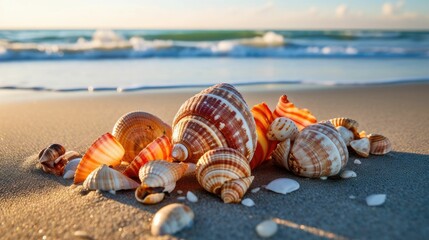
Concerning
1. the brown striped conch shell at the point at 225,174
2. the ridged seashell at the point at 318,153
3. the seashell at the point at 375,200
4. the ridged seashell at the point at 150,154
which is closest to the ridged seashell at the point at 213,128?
the ridged seashell at the point at 150,154

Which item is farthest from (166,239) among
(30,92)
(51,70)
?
(51,70)

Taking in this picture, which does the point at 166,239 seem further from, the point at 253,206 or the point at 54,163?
the point at 54,163

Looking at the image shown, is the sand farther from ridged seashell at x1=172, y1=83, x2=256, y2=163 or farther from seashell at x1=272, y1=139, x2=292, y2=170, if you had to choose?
ridged seashell at x1=172, y1=83, x2=256, y2=163

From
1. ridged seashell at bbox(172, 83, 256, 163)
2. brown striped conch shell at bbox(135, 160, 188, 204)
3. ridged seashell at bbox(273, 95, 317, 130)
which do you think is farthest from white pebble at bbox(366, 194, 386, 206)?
brown striped conch shell at bbox(135, 160, 188, 204)

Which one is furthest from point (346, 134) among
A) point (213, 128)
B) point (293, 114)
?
point (213, 128)

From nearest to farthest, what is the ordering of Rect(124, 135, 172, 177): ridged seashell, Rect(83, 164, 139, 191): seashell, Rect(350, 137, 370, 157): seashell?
Rect(83, 164, 139, 191): seashell < Rect(124, 135, 172, 177): ridged seashell < Rect(350, 137, 370, 157): seashell
